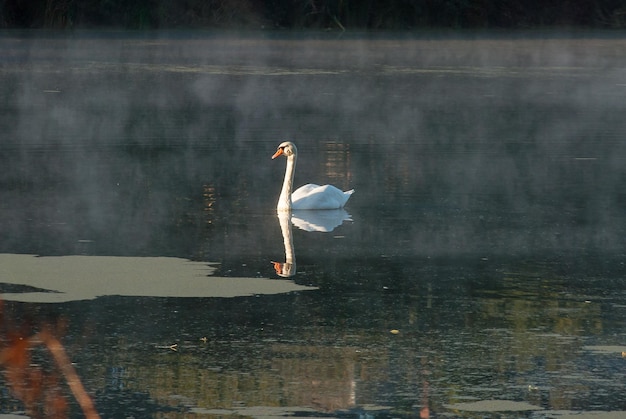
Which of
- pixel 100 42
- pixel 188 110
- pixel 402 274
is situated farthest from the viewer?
pixel 100 42

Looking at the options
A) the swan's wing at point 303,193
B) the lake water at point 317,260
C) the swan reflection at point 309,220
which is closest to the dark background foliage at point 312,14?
the lake water at point 317,260

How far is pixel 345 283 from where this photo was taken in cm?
762

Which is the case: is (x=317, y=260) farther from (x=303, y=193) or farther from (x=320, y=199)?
(x=303, y=193)

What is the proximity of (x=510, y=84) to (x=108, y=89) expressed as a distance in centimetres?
673

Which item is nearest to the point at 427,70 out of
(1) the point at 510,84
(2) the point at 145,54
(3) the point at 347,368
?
(1) the point at 510,84

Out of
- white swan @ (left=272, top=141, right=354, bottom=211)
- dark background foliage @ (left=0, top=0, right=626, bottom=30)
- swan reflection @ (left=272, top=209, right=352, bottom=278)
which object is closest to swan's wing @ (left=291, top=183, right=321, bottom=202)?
white swan @ (left=272, top=141, right=354, bottom=211)

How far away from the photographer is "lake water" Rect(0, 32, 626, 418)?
555cm

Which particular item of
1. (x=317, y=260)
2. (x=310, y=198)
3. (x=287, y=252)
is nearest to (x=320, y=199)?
(x=310, y=198)

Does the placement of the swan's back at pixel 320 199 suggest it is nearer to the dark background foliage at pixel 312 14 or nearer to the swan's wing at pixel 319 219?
the swan's wing at pixel 319 219

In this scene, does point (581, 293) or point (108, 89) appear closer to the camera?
point (581, 293)

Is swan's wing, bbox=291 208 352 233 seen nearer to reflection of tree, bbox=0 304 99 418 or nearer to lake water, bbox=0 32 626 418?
lake water, bbox=0 32 626 418

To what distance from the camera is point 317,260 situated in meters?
8.33

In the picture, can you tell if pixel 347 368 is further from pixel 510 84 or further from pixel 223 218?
pixel 510 84

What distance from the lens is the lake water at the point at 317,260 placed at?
5555 mm
